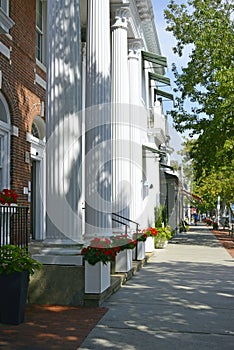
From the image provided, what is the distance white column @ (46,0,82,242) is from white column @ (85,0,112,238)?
177 centimetres

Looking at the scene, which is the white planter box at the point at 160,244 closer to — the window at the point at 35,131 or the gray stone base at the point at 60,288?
the window at the point at 35,131

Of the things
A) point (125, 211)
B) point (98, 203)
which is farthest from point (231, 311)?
point (125, 211)

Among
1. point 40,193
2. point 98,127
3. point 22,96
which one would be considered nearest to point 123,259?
point 98,127

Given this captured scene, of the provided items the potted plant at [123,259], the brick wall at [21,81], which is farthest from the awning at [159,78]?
the potted plant at [123,259]

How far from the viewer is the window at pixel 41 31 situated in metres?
14.1

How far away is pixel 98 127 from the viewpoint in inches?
404

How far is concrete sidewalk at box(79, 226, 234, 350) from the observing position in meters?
5.95

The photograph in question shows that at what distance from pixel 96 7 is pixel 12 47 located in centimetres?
260

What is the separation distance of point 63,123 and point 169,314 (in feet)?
11.8

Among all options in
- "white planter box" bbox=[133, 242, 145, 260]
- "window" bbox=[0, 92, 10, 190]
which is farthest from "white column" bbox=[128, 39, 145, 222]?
"window" bbox=[0, 92, 10, 190]

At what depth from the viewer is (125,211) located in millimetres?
13070

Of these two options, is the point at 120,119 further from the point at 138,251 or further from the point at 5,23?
the point at 5,23

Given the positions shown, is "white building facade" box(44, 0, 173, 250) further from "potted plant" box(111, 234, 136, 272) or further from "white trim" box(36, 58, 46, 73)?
"white trim" box(36, 58, 46, 73)

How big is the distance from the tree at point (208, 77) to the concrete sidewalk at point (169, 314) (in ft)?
31.5
